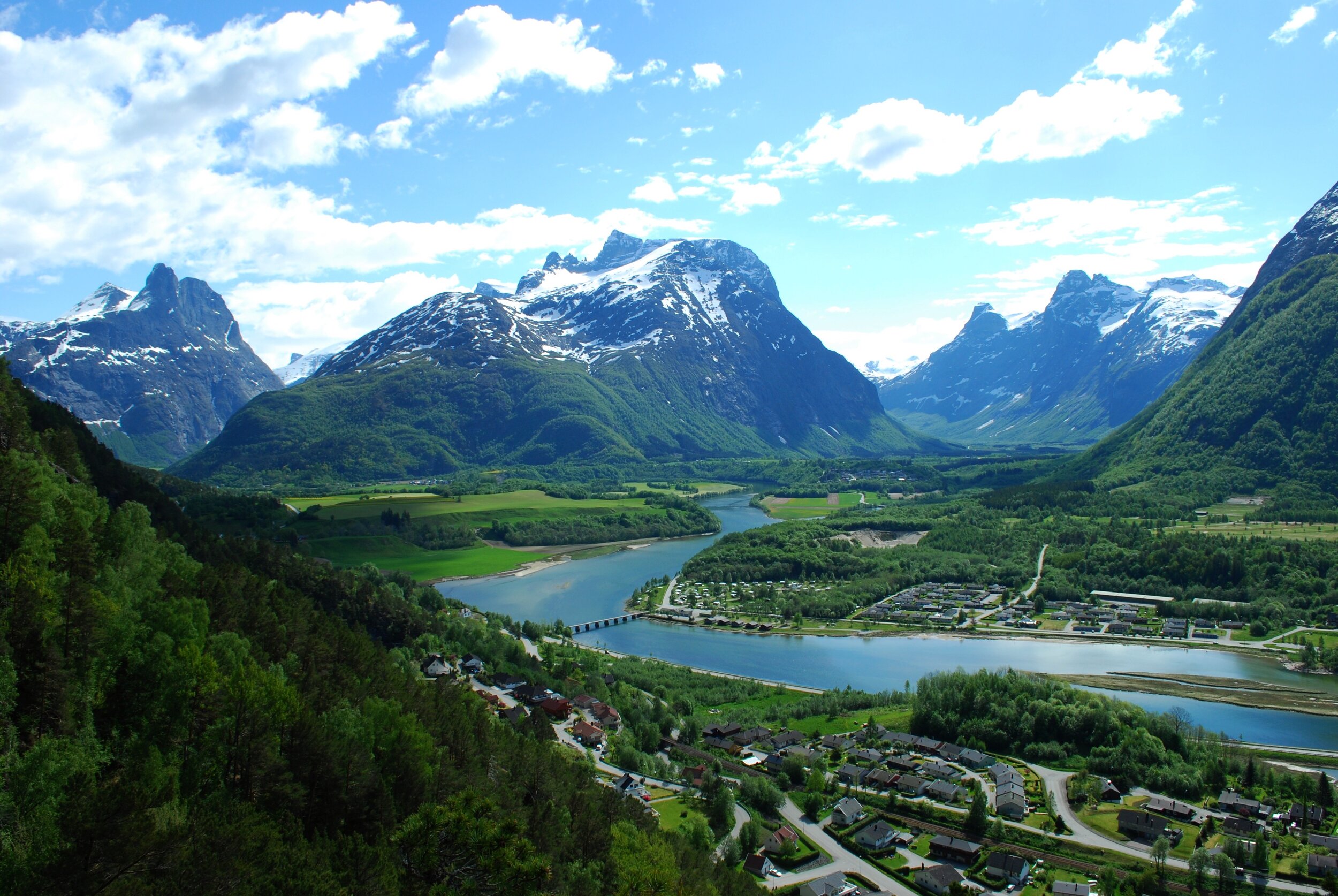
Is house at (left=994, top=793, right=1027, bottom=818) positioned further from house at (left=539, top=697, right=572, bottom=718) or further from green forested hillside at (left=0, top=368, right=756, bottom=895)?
house at (left=539, top=697, right=572, bottom=718)

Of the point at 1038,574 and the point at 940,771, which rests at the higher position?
the point at 1038,574

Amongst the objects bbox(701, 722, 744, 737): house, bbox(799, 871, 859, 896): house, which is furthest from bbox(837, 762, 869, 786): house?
bbox(799, 871, 859, 896): house

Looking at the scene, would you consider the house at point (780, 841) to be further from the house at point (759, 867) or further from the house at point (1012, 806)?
the house at point (1012, 806)

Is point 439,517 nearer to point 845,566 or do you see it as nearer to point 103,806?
point 845,566

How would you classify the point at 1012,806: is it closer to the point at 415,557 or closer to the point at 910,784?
the point at 910,784

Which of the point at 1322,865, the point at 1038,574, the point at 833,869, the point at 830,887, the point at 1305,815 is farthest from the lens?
the point at 1038,574

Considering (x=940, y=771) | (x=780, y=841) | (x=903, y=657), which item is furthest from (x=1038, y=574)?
(x=780, y=841)
